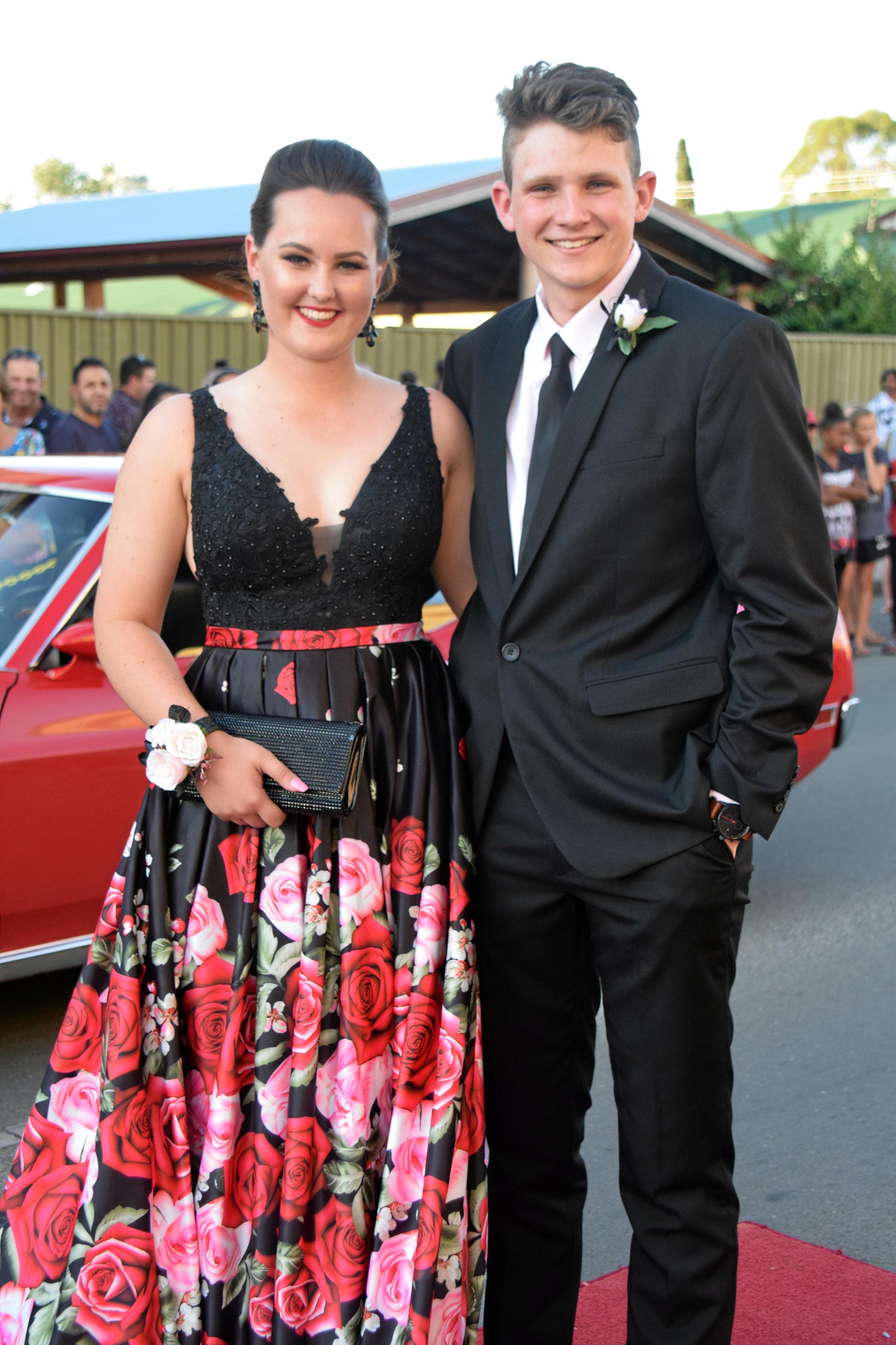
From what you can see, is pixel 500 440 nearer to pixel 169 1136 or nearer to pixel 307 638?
pixel 307 638

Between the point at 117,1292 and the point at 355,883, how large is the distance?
2.44 feet

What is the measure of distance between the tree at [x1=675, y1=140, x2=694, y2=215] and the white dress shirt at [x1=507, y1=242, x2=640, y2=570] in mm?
46157

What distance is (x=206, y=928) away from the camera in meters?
2.30

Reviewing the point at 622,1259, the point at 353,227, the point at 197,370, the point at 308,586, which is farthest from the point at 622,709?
the point at 197,370

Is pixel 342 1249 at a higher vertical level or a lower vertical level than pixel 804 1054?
higher

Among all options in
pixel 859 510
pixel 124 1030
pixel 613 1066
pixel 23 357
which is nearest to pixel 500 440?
pixel 613 1066

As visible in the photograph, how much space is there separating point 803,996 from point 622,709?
267 cm

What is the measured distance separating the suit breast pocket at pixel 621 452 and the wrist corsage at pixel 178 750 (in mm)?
738

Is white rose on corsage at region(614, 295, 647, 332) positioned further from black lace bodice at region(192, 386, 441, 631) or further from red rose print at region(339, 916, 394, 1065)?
red rose print at region(339, 916, 394, 1065)

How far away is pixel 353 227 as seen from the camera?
2.34m

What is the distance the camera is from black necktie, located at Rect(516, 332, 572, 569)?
86.4 inches

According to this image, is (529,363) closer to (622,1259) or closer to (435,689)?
Answer: (435,689)

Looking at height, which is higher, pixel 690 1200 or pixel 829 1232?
pixel 690 1200

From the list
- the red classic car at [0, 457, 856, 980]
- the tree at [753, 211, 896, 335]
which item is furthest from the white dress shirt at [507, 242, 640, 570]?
the tree at [753, 211, 896, 335]
